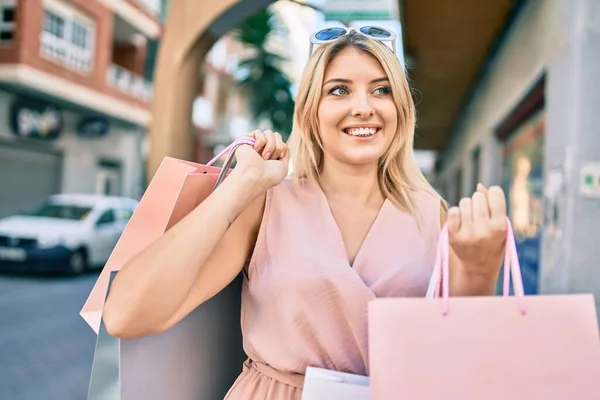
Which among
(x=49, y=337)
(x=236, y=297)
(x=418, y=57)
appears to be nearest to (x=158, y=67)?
(x=49, y=337)

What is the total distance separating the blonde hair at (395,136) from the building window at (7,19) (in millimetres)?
16142

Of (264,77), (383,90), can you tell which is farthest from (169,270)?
(264,77)

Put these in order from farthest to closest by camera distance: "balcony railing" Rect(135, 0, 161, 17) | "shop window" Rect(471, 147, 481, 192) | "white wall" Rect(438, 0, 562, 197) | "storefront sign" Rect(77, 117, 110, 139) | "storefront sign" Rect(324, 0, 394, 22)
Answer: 1. "balcony railing" Rect(135, 0, 161, 17)
2. "storefront sign" Rect(77, 117, 110, 139)
3. "shop window" Rect(471, 147, 481, 192)
4. "storefront sign" Rect(324, 0, 394, 22)
5. "white wall" Rect(438, 0, 562, 197)

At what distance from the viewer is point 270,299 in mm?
1410

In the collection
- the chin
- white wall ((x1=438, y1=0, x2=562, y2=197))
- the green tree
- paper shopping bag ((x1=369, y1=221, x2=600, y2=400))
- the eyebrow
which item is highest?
the green tree

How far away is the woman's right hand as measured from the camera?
133cm

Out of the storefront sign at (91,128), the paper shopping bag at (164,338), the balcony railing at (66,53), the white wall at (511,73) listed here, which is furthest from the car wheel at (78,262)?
the paper shopping bag at (164,338)

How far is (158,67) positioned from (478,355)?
22.0 feet

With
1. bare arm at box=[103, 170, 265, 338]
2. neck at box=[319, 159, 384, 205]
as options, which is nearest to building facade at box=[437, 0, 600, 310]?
neck at box=[319, 159, 384, 205]

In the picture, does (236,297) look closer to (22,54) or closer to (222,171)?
(222,171)

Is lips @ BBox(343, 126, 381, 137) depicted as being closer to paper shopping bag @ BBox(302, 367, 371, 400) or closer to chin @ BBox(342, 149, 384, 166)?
chin @ BBox(342, 149, 384, 166)

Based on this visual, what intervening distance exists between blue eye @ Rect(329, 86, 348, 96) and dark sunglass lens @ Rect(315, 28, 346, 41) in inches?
5.3

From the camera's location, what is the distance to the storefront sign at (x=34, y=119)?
15470 millimetres

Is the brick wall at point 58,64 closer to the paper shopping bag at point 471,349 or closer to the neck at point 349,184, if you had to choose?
the neck at point 349,184
